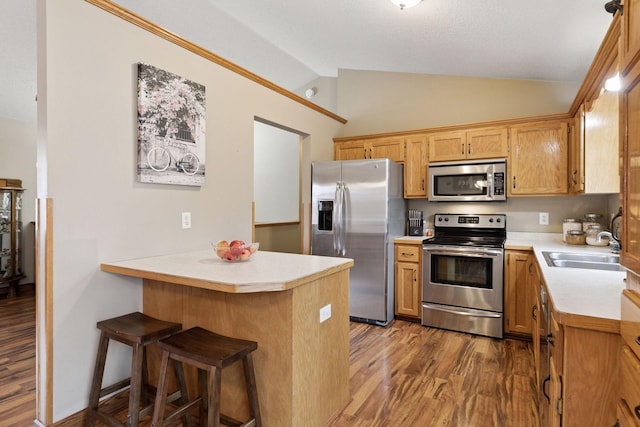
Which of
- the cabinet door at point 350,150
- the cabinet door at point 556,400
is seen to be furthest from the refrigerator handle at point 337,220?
the cabinet door at point 556,400

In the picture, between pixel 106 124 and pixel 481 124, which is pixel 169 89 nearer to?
pixel 106 124

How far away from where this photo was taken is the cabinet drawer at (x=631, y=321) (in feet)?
2.89

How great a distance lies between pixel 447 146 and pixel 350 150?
3.88 ft

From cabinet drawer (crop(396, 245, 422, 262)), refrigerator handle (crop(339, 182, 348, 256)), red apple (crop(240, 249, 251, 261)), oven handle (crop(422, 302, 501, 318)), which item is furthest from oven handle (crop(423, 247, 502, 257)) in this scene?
red apple (crop(240, 249, 251, 261))

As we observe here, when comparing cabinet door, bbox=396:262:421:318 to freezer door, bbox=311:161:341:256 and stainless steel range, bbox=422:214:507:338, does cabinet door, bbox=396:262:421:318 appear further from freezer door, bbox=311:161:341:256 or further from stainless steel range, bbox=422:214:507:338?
freezer door, bbox=311:161:341:256

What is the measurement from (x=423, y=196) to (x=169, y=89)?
2756 millimetres

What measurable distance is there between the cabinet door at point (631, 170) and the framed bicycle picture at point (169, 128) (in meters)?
2.32

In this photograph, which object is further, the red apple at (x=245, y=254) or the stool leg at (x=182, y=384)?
the red apple at (x=245, y=254)

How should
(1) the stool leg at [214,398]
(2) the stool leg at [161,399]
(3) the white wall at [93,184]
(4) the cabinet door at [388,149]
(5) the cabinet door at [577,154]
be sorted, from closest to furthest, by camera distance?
1. (1) the stool leg at [214,398]
2. (2) the stool leg at [161,399]
3. (3) the white wall at [93,184]
4. (5) the cabinet door at [577,154]
5. (4) the cabinet door at [388,149]

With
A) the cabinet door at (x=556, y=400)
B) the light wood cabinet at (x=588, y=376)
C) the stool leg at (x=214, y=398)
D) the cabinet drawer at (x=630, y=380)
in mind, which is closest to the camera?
the cabinet drawer at (x=630, y=380)

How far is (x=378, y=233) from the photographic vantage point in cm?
360

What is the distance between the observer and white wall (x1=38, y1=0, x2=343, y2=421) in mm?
1854

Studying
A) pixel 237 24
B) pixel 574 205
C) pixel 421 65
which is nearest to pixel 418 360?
pixel 574 205

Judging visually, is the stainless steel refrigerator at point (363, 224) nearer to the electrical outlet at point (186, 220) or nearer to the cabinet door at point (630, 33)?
the electrical outlet at point (186, 220)
